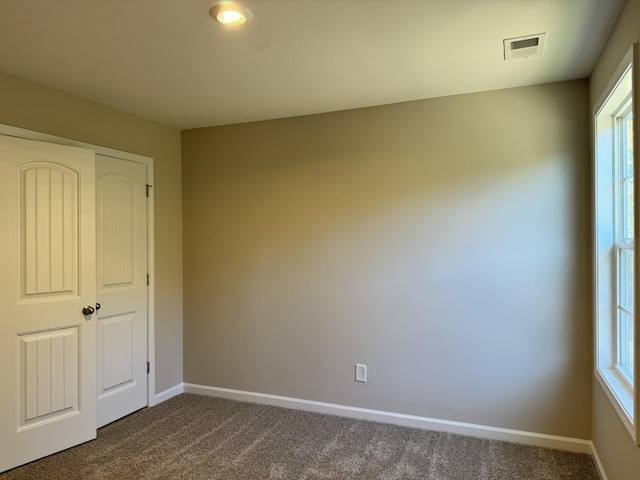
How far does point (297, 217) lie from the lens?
352cm

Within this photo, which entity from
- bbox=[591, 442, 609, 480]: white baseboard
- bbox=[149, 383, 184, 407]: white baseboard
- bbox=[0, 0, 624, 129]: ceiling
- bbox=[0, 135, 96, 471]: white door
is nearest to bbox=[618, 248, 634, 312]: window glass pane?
bbox=[591, 442, 609, 480]: white baseboard

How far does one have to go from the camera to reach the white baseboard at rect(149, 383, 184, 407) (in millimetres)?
3659

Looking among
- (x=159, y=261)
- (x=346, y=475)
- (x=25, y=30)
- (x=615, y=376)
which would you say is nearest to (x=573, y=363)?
(x=615, y=376)

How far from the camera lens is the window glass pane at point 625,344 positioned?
7.39ft

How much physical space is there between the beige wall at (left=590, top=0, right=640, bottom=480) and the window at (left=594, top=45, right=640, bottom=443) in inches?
4.5

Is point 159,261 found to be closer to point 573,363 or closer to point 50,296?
point 50,296

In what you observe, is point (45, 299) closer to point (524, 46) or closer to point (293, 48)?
point (293, 48)

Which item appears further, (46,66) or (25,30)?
(46,66)

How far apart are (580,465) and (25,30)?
12.5ft

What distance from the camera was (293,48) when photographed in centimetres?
229

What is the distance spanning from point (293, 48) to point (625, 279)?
85.1 inches

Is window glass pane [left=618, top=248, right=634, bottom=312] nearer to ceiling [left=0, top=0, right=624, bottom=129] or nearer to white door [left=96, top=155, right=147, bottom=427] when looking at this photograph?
ceiling [left=0, top=0, right=624, bottom=129]

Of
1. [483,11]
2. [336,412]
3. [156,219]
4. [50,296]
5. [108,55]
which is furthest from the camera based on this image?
[156,219]

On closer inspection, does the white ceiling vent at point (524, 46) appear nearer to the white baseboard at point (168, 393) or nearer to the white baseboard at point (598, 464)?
the white baseboard at point (598, 464)
